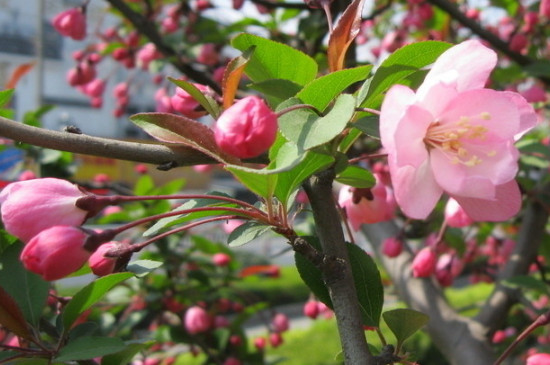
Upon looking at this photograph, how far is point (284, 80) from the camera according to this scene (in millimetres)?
635

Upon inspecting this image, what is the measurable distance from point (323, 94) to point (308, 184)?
98 millimetres

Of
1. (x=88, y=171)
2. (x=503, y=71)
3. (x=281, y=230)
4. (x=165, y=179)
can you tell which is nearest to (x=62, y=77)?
(x=88, y=171)

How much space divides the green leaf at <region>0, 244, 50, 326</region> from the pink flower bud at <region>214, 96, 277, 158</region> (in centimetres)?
36

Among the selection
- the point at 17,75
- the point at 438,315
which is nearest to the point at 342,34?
the point at 438,315

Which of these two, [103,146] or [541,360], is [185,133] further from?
[541,360]

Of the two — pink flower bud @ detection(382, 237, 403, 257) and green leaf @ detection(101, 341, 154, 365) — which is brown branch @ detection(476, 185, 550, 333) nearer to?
pink flower bud @ detection(382, 237, 403, 257)

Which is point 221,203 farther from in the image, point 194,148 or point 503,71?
point 503,71

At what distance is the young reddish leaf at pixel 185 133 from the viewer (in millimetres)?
571

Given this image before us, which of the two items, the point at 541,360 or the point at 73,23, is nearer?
the point at 541,360

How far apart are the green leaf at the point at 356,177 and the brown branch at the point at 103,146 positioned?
6.6 inches

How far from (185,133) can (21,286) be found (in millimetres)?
316

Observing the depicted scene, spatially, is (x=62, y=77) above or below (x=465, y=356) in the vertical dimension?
below

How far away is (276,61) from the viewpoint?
2.13ft

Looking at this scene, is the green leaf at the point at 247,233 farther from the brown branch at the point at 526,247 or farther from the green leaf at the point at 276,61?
the brown branch at the point at 526,247
